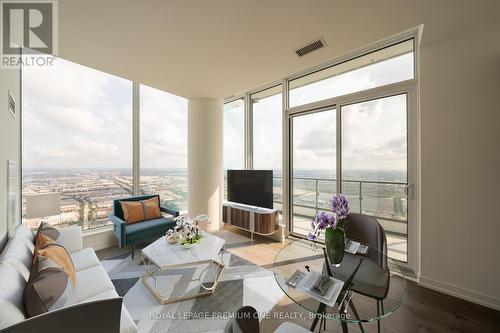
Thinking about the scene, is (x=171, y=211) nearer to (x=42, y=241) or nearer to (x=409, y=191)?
(x=42, y=241)

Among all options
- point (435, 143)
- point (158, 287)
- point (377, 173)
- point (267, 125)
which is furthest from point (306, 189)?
point (158, 287)

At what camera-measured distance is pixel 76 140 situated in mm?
3129

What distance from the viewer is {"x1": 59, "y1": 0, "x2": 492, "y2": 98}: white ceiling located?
1.68 metres

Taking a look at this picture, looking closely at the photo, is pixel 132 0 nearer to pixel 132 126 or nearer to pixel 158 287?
pixel 132 126

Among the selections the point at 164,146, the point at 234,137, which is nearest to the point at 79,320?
the point at 164,146

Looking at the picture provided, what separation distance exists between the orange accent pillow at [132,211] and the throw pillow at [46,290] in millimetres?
1856

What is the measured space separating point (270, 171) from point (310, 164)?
71cm

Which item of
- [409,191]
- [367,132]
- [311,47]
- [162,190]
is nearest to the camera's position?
[311,47]

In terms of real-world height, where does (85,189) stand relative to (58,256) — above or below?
above

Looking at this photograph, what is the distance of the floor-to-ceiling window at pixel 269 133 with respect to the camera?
12.5ft

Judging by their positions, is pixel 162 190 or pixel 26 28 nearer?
pixel 26 28

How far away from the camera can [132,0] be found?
5.29 ft

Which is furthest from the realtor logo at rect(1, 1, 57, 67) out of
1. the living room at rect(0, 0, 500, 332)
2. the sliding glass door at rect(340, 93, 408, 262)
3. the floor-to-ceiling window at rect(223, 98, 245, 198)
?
the sliding glass door at rect(340, 93, 408, 262)

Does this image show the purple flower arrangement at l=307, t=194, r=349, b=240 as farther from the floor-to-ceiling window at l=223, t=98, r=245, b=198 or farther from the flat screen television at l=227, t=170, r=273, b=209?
the floor-to-ceiling window at l=223, t=98, r=245, b=198
